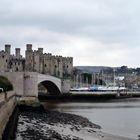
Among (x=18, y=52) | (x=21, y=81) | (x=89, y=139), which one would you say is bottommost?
(x=89, y=139)

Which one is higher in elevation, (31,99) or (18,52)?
(18,52)

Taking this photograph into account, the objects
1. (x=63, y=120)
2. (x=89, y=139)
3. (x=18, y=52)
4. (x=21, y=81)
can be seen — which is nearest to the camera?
(x=89, y=139)

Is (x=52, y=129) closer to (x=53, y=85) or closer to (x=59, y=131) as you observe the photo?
(x=59, y=131)

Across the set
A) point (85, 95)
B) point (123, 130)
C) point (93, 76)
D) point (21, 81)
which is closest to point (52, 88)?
point (85, 95)

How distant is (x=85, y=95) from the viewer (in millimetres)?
95625

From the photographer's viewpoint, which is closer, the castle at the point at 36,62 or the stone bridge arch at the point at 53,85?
the stone bridge arch at the point at 53,85

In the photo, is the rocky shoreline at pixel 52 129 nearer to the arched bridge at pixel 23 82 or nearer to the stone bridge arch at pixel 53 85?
the arched bridge at pixel 23 82

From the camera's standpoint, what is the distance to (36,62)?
13838 cm

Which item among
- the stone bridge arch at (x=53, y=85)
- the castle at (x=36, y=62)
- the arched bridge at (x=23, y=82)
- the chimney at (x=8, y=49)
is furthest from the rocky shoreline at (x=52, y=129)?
the chimney at (x=8, y=49)

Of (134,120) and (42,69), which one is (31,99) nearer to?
(134,120)

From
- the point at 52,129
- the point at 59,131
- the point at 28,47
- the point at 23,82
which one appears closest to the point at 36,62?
the point at 28,47

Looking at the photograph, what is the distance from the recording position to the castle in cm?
12544

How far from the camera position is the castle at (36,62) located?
412 feet

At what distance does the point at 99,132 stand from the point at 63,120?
8.09 m
